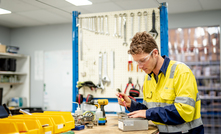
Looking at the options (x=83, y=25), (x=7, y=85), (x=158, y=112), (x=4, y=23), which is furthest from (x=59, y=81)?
(x=158, y=112)

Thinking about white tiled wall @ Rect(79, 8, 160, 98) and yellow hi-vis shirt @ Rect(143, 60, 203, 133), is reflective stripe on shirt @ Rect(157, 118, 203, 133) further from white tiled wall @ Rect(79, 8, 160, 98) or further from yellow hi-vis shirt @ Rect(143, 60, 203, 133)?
white tiled wall @ Rect(79, 8, 160, 98)

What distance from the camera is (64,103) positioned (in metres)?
6.44

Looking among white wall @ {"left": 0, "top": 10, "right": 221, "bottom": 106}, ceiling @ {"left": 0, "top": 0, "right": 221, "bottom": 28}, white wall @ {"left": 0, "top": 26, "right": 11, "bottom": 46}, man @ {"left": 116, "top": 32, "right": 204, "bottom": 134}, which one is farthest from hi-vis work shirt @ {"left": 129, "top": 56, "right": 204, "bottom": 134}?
white wall @ {"left": 0, "top": 26, "right": 11, "bottom": 46}

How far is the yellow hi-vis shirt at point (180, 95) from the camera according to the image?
1659 mm

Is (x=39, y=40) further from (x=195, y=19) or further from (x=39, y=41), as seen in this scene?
(x=195, y=19)

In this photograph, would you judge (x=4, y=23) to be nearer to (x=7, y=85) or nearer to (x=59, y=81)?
(x=7, y=85)

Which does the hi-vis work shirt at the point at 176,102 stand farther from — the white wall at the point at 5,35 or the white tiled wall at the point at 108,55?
the white wall at the point at 5,35

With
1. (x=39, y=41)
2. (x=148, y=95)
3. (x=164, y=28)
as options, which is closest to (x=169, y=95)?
(x=148, y=95)

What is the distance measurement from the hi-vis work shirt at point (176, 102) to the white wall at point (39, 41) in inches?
193

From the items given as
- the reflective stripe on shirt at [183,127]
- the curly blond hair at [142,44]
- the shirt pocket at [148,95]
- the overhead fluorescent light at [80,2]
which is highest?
the overhead fluorescent light at [80,2]

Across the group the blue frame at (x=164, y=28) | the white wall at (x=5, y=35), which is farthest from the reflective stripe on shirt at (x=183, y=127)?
the white wall at (x=5, y=35)

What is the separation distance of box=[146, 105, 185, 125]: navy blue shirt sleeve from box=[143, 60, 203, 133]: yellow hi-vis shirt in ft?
0.09

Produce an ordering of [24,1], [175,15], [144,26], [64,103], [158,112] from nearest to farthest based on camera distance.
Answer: [158,112]
[144,26]
[24,1]
[175,15]
[64,103]

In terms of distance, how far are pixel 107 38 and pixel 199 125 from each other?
2.01 meters
